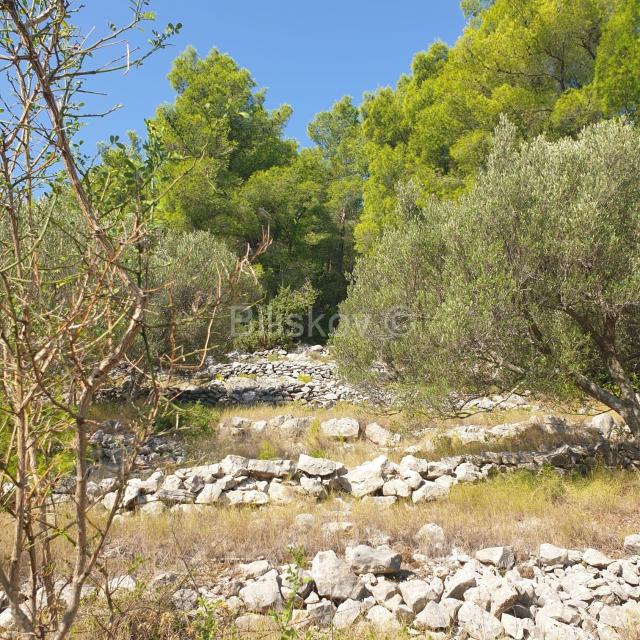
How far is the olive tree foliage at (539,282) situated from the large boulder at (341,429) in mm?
2795

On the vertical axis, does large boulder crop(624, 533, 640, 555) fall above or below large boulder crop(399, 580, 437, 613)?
below

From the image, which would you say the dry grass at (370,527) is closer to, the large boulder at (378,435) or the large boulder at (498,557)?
the large boulder at (498,557)

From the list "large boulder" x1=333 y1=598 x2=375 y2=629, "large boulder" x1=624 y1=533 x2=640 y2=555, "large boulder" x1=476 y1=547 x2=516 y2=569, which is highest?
"large boulder" x1=333 y1=598 x2=375 y2=629

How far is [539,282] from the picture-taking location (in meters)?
7.49

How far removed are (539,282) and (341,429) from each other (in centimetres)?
552

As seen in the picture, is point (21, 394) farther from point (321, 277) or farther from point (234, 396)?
point (321, 277)

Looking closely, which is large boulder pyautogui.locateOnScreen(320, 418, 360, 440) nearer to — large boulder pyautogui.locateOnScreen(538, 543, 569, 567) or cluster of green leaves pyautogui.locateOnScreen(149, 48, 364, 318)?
large boulder pyautogui.locateOnScreen(538, 543, 569, 567)

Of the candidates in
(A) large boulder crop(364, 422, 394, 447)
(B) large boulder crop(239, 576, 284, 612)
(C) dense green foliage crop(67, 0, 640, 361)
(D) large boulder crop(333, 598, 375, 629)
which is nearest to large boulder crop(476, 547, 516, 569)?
(D) large boulder crop(333, 598, 375, 629)

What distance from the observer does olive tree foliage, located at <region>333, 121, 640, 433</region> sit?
7.12m

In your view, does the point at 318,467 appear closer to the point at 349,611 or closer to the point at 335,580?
the point at 335,580

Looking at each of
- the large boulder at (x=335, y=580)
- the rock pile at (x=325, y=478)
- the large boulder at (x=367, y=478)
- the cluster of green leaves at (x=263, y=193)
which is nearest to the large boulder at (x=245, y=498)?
the rock pile at (x=325, y=478)

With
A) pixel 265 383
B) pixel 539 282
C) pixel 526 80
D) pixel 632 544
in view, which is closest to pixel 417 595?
pixel 632 544

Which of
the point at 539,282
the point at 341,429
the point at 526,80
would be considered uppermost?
the point at 526,80

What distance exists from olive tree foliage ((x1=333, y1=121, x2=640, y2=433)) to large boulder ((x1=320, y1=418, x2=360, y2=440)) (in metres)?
2.79
